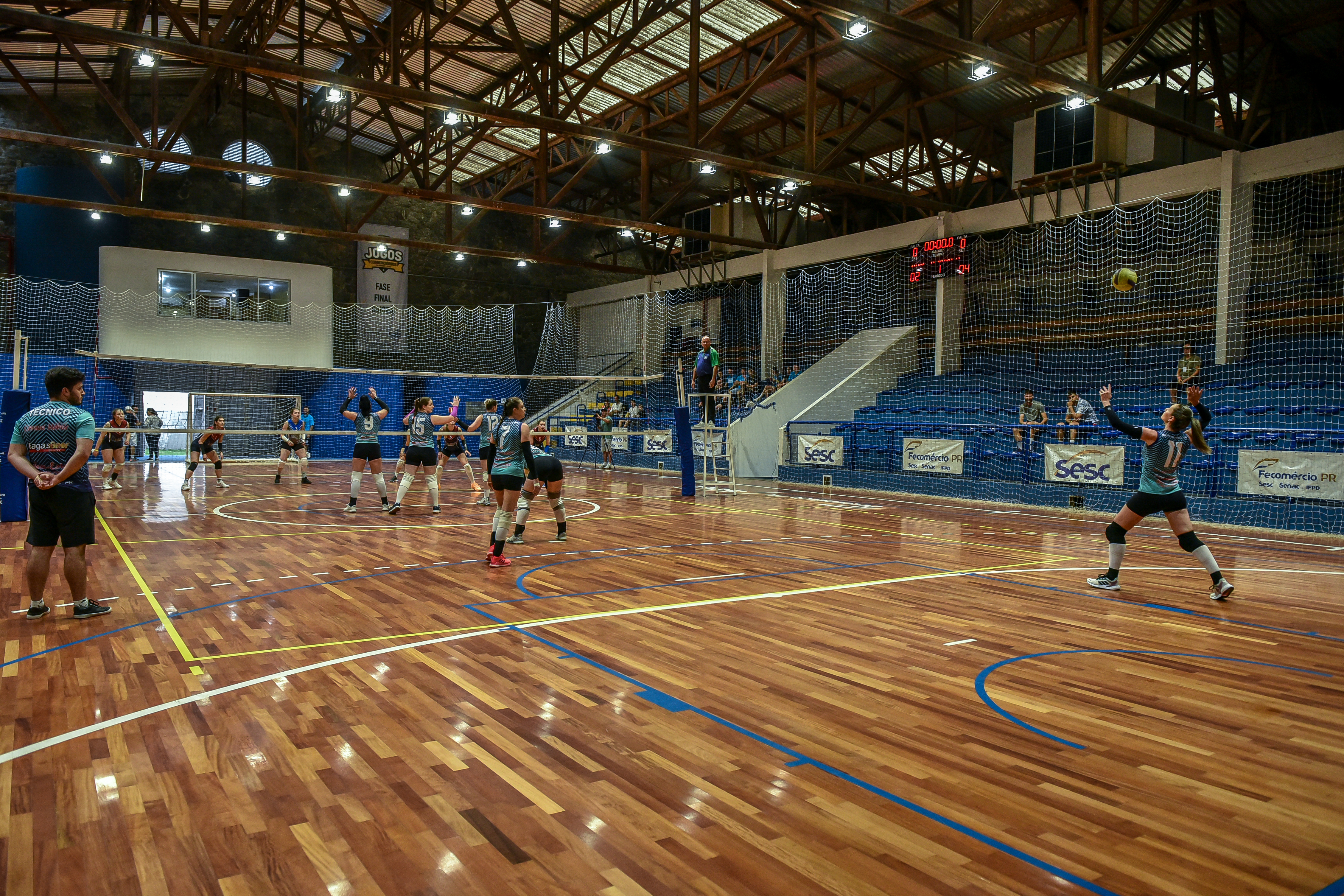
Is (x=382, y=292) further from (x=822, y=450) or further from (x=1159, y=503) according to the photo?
(x=1159, y=503)

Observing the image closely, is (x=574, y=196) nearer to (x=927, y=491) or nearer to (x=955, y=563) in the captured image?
(x=927, y=491)

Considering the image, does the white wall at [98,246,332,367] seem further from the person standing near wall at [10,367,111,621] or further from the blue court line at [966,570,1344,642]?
the blue court line at [966,570,1344,642]

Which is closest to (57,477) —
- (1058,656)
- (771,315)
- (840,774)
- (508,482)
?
(508,482)

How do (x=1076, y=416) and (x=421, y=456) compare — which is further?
(x=1076, y=416)

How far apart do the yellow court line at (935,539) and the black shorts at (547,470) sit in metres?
4.43

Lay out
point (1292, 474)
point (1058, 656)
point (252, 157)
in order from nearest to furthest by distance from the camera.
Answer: point (1058, 656) < point (1292, 474) < point (252, 157)

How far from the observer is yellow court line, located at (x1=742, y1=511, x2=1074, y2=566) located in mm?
9938

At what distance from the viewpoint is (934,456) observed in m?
18.0

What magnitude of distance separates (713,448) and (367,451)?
8.42m

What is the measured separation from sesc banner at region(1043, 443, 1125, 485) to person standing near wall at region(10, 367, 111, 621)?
569 inches

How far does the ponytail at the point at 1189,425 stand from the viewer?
7566mm

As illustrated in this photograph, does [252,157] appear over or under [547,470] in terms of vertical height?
over

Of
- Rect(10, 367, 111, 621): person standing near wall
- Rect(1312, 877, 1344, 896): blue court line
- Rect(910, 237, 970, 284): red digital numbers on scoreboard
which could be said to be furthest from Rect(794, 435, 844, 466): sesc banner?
Rect(1312, 877, 1344, 896): blue court line

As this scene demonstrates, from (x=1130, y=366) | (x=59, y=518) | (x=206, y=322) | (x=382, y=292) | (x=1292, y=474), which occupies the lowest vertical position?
(x=59, y=518)
